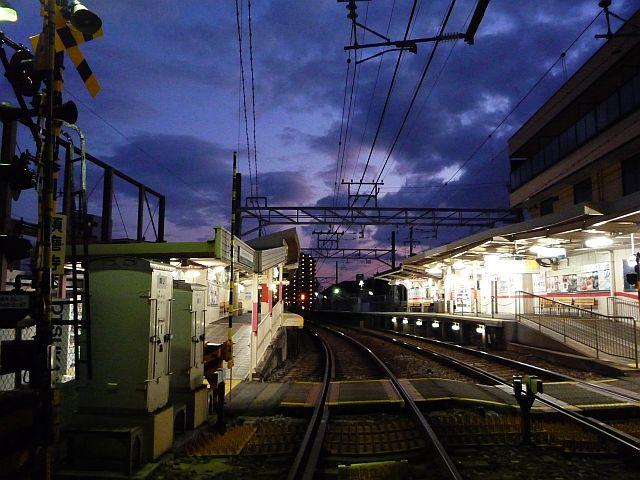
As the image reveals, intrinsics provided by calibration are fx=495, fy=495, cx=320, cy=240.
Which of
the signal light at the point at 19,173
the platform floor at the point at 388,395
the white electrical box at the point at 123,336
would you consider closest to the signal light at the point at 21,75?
the signal light at the point at 19,173

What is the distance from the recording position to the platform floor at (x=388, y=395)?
30.5ft

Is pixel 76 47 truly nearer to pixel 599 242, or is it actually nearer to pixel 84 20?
pixel 84 20

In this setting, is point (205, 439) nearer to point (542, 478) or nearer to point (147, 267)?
point (147, 267)

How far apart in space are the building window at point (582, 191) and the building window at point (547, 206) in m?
2.76

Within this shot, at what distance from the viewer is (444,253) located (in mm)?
25500

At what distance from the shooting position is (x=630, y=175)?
72.1 feet

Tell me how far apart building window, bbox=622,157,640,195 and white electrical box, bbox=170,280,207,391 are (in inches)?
808

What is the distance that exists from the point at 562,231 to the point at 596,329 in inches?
128

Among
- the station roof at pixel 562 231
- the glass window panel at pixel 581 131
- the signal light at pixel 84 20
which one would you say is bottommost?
the station roof at pixel 562 231

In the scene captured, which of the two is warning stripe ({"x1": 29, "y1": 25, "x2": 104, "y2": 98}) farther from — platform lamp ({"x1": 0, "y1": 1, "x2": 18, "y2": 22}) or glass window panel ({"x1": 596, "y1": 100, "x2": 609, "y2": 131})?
glass window panel ({"x1": 596, "y1": 100, "x2": 609, "y2": 131})

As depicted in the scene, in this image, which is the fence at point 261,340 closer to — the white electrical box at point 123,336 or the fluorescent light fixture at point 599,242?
the white electrical box at point 123,336

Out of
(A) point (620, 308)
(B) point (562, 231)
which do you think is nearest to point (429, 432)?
(B) point (562, 231)

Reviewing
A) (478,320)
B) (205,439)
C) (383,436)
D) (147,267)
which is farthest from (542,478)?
(478,320)

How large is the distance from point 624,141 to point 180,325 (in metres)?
21.0
